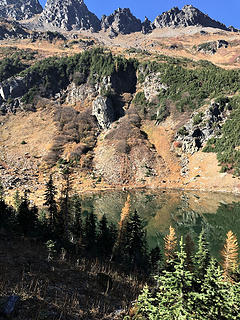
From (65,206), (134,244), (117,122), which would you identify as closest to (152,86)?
(117,122)

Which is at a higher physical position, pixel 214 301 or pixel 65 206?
pixel 214 301

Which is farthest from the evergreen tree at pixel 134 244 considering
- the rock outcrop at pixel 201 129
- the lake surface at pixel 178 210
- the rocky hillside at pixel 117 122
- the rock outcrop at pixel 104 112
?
the rock outcrop at pixel 104 112

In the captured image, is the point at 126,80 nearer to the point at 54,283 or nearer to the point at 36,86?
the point at 36,86

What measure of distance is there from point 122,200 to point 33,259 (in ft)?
158

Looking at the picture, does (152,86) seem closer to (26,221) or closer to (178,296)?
(26,221)

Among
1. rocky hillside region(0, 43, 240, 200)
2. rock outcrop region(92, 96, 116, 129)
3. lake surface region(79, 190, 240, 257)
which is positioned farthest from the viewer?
rock outcrop region(92, 96, 116, 129)

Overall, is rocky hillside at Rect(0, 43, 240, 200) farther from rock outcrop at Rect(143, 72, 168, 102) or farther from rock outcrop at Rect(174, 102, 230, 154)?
rock outcrop at Rect(143, 72, 168, 102)

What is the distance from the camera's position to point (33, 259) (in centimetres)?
1630

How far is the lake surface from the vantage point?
1687 inches

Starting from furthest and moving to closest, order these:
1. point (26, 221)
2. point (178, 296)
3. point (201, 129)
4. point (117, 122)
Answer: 1. point (117, 122)
2. point (201, 129)
3. point (26, 221)
4. point (178, 296)

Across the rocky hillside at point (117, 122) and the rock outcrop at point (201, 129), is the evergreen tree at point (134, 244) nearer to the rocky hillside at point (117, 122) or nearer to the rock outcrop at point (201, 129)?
the rocky hillside at point (117, 122)

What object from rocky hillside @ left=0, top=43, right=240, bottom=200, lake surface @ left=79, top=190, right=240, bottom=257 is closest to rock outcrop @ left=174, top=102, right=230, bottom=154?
rocky hillside @ left=0, top=43, right=240, bottom=200

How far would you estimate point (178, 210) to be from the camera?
181 feet

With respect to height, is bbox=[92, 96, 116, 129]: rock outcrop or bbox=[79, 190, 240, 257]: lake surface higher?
bbox=[92, 96, 116, 129]: rock outcrop
